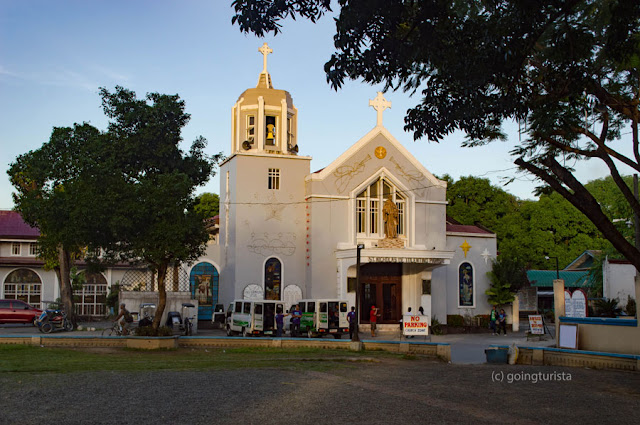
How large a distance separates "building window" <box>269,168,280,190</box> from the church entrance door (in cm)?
602

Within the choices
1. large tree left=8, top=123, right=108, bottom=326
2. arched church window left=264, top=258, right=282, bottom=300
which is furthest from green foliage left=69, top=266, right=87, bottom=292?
arched church window left=264, top=258, right=282, bottom=300

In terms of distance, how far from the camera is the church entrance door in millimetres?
36781

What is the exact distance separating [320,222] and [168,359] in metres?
16.5

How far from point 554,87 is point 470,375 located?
25.2 feet

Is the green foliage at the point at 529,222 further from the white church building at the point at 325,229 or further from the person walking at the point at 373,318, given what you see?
the person walking at the point at 373,318

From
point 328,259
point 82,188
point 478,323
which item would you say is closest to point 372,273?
point 328,259

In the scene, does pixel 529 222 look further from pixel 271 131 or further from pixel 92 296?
pixel 92 296

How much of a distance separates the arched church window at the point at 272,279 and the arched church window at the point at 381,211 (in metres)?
4.53

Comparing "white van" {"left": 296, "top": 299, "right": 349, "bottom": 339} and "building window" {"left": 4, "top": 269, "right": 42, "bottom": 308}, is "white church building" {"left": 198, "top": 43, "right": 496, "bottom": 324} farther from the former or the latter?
"building window" {"left": 4, "top": 269, "right": 42, "bottom": 308}

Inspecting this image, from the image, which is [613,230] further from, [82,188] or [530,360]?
[82,188]

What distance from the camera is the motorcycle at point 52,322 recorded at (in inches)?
1223

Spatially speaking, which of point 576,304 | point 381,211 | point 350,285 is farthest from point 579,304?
point 381,211

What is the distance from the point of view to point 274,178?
36531mm

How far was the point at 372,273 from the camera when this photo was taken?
122 ft
